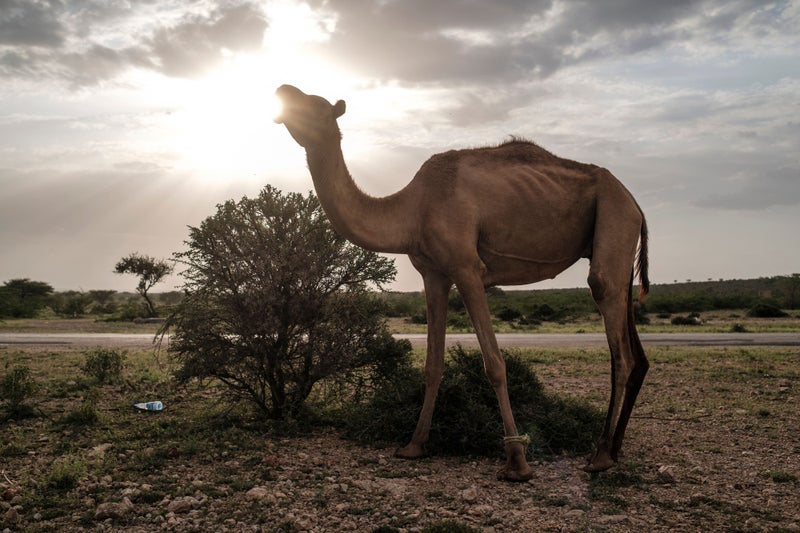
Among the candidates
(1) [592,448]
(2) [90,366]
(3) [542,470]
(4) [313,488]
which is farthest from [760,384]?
(2) [90,366]

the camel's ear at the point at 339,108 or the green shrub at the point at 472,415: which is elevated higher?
the camel's ear at the point at 339,108

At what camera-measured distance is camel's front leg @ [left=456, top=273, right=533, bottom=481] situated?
6.91 meters

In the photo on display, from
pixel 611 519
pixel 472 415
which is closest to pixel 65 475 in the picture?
pixel 472 415

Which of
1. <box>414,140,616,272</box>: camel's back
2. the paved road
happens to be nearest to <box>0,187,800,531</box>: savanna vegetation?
<box>414,140,616,272</box>: camel's back

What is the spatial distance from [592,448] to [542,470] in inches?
44.7

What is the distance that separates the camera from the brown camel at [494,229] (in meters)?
7.09

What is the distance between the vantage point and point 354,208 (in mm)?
7324

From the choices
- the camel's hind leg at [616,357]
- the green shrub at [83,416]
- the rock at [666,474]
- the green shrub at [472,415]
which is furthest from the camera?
the green shrub at [83,416]

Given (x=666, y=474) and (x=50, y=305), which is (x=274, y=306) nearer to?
(x=666, y=474)

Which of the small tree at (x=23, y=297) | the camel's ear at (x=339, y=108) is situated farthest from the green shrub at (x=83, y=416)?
the small tree at (x=23, y=297)

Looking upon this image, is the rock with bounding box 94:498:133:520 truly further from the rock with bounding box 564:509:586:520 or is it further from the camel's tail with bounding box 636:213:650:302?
the camel's tail with bounding box 636:213:650:302

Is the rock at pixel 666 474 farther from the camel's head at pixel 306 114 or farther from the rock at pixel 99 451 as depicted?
the rock at pixel 99 451

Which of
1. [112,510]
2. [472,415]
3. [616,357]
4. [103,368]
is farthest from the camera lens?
[103,368]

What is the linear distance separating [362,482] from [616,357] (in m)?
3.16
